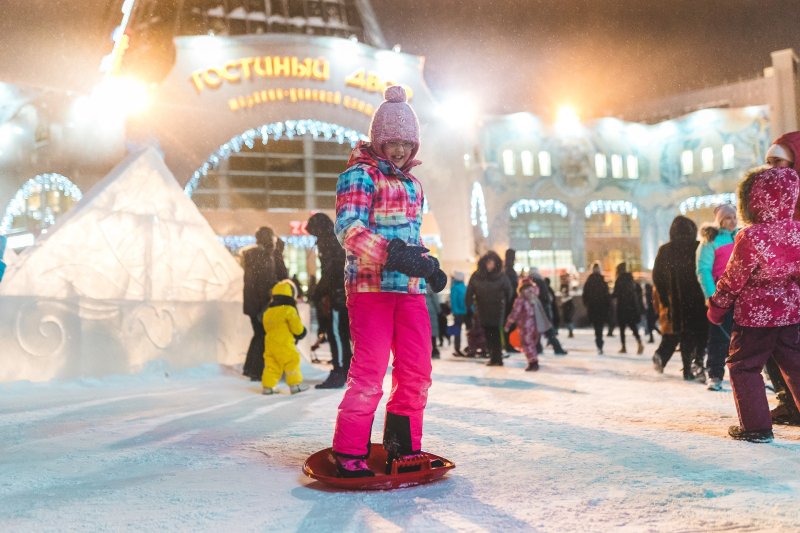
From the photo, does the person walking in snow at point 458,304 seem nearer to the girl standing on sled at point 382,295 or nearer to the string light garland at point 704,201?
the girl standing on sled at point 382,295

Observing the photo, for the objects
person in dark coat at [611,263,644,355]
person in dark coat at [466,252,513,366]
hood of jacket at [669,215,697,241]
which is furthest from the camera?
person in dark coat at [611,263,644,355]

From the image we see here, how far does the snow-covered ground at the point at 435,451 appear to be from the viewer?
2205 mm

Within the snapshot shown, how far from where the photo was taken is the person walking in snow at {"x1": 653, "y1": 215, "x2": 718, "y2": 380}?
20.9 ft

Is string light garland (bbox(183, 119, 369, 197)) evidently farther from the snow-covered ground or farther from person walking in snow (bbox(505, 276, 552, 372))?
the snow-covered ground

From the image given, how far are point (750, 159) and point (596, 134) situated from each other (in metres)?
6.50

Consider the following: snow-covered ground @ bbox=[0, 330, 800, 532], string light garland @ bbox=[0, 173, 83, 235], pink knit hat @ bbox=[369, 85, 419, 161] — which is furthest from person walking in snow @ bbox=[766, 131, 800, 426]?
string light garland @ bbox=[0, 173, 83, 235]

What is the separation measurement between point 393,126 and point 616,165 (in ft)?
94.3

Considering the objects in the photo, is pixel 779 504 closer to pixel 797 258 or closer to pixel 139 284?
Answer: pixel 797 258

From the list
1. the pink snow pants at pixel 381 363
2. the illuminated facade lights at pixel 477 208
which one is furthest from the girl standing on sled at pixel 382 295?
the illuminated facade lights at pixel 477 208

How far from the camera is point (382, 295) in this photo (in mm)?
2807

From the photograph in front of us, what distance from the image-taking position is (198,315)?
7672mm

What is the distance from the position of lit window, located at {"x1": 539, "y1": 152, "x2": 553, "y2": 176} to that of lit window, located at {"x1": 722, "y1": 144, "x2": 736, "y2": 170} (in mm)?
7741

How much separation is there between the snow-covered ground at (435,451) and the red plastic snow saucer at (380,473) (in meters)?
0.05

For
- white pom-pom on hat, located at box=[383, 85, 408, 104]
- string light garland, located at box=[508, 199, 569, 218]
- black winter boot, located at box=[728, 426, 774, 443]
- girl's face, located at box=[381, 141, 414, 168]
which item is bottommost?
black winter boot, located at box=[728, 426, 774, 443]
